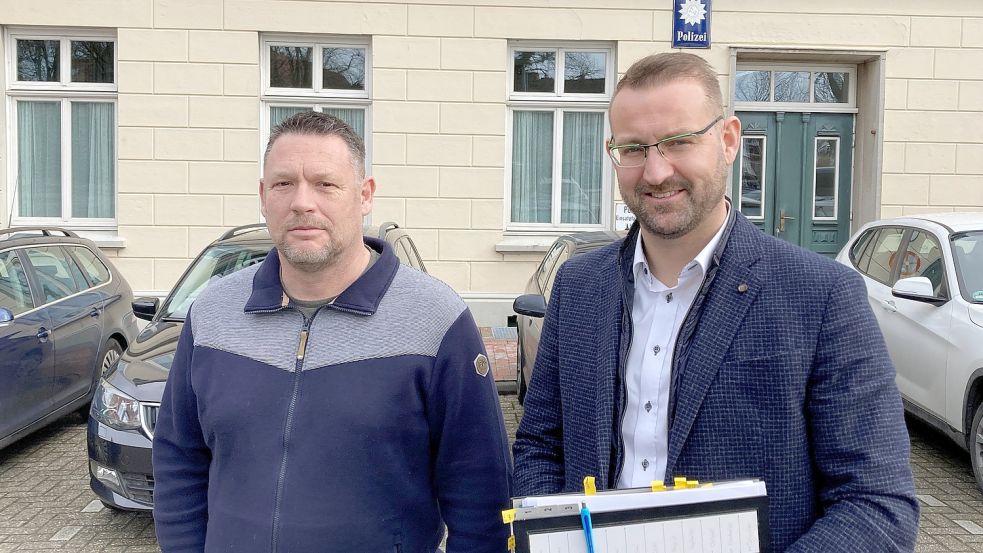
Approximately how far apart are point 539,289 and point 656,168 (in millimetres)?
5236

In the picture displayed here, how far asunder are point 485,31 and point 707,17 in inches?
152

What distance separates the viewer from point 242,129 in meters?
10.1

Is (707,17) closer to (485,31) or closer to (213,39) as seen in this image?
(485,31)

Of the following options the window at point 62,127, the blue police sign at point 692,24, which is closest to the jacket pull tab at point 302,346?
the blue police sign at point 692,24

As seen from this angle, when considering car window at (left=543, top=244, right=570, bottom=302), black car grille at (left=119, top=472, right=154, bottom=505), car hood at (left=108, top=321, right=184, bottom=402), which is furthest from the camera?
car window at (left=543, top=244, right=570, bottom=302)

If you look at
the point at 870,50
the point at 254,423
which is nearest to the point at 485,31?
the point at 870,50

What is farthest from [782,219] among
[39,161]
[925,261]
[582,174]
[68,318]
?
[39,161]

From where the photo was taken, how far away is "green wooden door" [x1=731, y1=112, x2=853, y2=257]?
10867 mm

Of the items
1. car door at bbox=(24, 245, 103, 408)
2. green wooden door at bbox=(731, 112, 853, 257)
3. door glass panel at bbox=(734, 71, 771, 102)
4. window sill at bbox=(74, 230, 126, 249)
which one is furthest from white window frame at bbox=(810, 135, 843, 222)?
window sill at bbox=(74, 230, 126, 249)

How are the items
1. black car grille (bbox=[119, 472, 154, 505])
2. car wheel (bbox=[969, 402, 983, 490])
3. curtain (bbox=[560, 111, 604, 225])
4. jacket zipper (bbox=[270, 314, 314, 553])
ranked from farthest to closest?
curtain (bbox=[560, 111, 604, 225])
car wheel (bbox=[969, 402, 983, 490])
black car grille (bbox=[119, 472, 154, 505])
jacket zipper (bbox=[270, 314, 314, 553])

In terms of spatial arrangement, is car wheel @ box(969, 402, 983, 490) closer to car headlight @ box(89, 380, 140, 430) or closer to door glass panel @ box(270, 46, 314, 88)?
car headlight @ box(89, 380, 140, 430)

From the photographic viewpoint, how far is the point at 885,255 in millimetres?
6699

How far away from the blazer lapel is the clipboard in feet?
0.48

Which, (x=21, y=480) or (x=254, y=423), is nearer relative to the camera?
(x=254, y=423)
